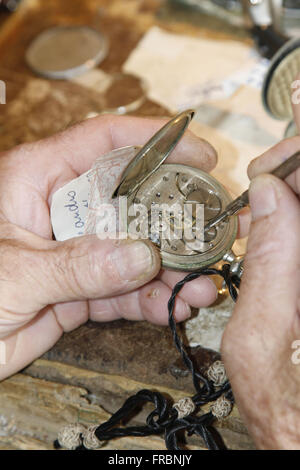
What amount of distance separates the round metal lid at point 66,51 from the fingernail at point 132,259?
0.87m

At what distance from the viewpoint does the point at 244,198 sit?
26.8 inches

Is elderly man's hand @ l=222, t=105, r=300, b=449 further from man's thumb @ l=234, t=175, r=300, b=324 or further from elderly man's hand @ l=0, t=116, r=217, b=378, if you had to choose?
elderly man's hand @ l=0, t=116, r=217, b=378

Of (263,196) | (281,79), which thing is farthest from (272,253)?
(281,79)

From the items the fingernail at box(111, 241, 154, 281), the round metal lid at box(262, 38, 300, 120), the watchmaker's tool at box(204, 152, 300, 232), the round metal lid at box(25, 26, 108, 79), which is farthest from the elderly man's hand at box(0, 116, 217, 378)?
the round metal lid at box(25, 26, 108, 79)

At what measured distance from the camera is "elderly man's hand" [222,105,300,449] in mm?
577

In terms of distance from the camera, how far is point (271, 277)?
1.92 feet

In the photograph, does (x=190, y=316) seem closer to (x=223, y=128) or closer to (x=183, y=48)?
(x=223, y=128)

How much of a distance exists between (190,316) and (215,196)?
0.21 meters

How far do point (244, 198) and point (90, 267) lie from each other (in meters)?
0.23

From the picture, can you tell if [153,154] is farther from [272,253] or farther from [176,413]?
[176,413]

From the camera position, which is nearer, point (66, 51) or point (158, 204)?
point (158, 204)

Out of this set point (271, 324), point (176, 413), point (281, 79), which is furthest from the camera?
point (281, 79)

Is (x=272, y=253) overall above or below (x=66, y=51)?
above

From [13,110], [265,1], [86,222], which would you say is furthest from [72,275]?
[265,1]
